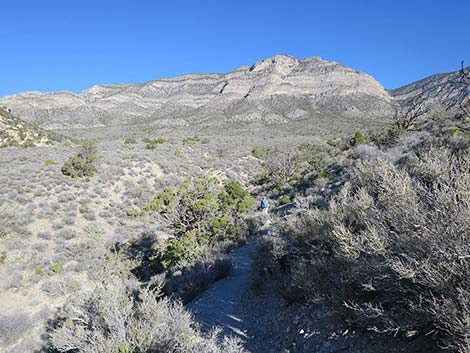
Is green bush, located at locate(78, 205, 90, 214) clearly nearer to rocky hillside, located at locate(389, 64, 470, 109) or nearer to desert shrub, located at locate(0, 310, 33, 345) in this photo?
desert shrub, located at locate(0, 310, 33, 345)

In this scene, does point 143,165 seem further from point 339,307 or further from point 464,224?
point 464,224

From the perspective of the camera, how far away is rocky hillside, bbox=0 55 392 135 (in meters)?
74.1

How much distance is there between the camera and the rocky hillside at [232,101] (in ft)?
243

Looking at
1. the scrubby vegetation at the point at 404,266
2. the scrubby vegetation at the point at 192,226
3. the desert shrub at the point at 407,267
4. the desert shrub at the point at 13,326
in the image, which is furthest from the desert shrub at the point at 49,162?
the desert shrub at the point at 407,267

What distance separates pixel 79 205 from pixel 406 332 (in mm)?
17027

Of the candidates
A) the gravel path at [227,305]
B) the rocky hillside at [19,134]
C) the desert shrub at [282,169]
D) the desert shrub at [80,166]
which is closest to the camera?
the gravel path at [227,305]

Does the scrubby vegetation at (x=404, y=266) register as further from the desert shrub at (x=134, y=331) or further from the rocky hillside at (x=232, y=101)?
the rocky hillside at (x=232, y=101)

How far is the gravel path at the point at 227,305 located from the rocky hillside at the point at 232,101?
169 feet

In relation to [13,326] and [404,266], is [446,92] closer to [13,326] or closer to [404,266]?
[404,266]

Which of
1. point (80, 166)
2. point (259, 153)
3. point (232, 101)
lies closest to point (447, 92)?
point (80, 166)

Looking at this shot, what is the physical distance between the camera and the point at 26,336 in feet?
30.1

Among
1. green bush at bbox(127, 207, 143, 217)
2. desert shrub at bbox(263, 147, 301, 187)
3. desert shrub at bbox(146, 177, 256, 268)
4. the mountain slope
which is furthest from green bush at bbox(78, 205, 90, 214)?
the mountain slope

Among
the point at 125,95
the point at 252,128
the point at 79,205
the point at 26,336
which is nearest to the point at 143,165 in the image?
the point at 79,205

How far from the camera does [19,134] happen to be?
41.9 metres
